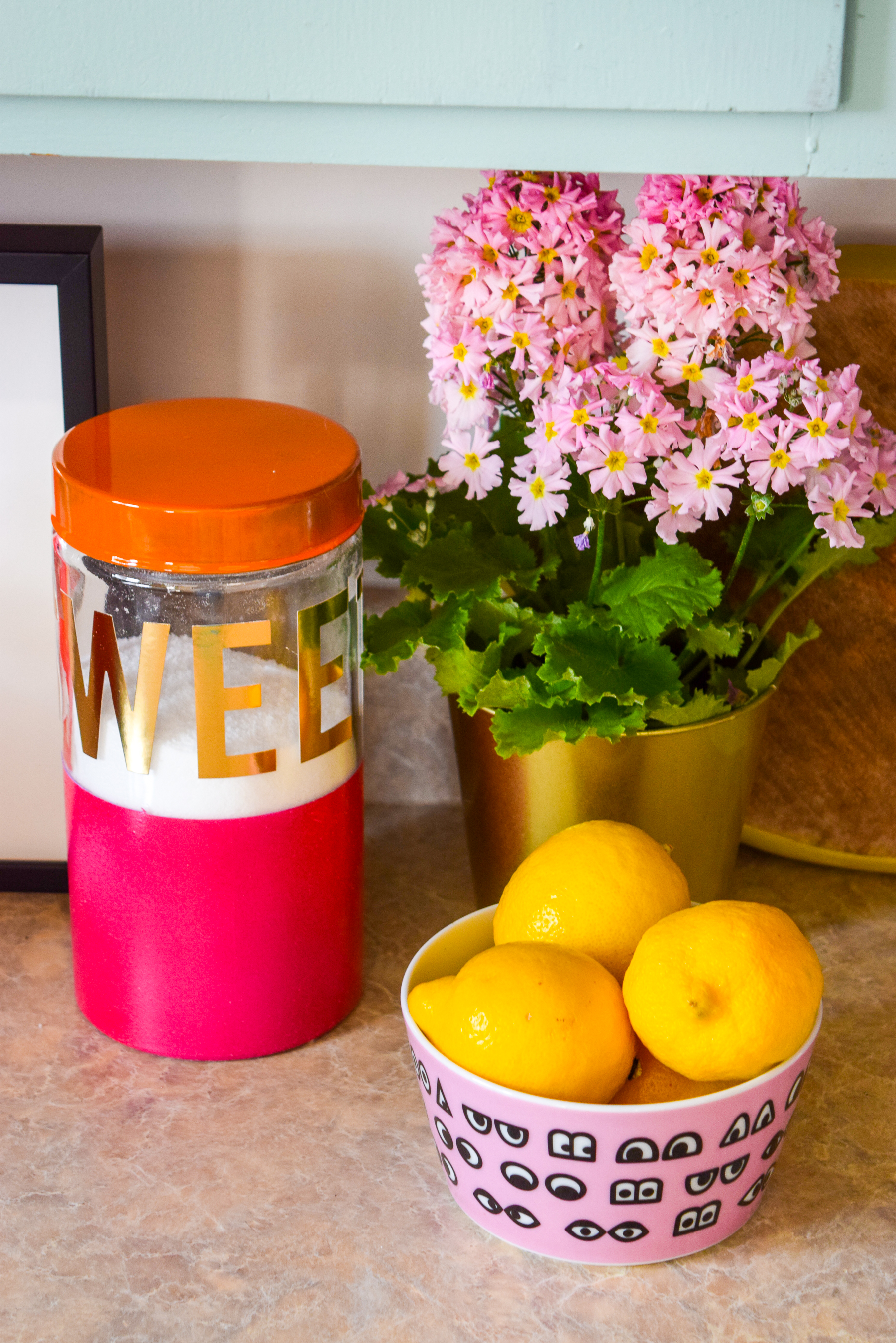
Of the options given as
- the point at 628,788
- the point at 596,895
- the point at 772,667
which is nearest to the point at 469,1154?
the point at 596,895


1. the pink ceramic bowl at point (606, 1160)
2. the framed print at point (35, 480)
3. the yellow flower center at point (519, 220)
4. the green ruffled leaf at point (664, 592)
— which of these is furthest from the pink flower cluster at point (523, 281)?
the pink ceramic bowl at point (606, 1160)

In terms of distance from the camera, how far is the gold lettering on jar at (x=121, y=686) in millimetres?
672

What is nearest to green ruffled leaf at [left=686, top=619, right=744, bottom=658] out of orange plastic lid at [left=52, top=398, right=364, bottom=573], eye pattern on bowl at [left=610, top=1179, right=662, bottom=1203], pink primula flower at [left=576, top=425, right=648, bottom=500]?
pink primula flower at [left=576, top=425, right=648, bottom=500]

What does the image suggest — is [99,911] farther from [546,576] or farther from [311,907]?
[546,576]

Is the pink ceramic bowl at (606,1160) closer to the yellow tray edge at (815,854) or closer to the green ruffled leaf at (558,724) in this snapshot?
the green ruffled leaf at (558,724)

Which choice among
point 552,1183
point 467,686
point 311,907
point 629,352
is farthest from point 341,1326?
point 629,352

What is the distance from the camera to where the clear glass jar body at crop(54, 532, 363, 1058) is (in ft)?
2.22

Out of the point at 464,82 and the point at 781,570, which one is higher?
the point at 464,82

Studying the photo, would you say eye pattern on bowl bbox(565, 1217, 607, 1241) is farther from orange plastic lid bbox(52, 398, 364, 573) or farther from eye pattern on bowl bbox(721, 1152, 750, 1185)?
orange plastic lid bbox(52, 398, 364, 573)

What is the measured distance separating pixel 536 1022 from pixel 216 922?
0.70 feet

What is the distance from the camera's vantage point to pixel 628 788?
781 millimetres

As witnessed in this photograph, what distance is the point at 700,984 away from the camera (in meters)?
0.59

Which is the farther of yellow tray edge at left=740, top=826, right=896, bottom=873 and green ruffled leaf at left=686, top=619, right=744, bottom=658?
yellow tray edge at left=740, top=826, right=896, bottom=873

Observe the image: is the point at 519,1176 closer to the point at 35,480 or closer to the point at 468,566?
the point at 468,566
